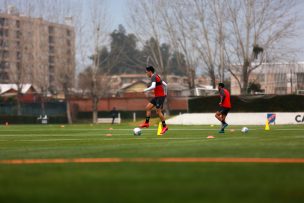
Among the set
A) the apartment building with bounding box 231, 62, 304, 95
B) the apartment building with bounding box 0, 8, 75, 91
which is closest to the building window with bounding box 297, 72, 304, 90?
the apartment building with bounding box 231, 62, 304, 95

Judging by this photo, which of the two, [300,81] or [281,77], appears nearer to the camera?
[300,81]

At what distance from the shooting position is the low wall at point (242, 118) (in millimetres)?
42562

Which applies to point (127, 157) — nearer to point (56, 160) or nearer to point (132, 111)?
point (56, 160)

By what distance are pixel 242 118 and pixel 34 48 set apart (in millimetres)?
38503

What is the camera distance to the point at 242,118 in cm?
4391

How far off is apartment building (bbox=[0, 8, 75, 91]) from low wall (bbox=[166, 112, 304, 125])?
28365mm

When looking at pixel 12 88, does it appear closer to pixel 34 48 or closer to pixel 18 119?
pixel 34 48

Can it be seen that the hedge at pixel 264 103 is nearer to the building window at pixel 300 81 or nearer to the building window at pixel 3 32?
the building window at pixel 300 81

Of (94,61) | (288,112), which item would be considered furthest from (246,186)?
(94,61)

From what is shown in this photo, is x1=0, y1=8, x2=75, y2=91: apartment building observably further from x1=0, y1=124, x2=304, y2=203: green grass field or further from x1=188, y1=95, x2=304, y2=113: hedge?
x1=0, y1=124, x2=304, y2=203: green grass field

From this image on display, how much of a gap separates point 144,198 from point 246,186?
1.35 meters

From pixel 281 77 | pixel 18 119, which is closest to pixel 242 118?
pixel 281 77

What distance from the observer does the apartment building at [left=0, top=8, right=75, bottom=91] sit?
72.3 meters

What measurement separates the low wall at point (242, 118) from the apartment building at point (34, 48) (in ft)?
93.1
